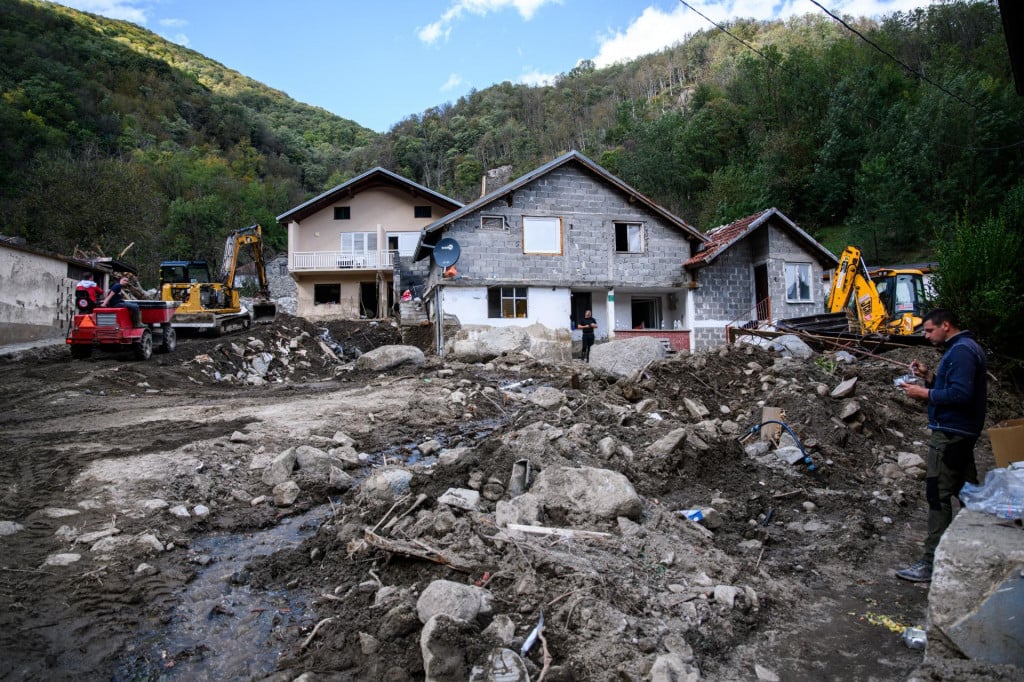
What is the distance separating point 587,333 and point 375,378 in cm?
611

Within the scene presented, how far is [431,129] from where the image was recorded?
73.6m

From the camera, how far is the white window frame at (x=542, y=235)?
841 inches

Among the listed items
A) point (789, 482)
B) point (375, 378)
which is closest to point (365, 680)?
point (789, 482)


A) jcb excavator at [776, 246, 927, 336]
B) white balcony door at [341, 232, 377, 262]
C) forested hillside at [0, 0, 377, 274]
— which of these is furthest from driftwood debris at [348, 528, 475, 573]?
forested hillside at [0, 0, 377, 274]

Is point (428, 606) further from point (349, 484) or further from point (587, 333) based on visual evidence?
point (587, 333)

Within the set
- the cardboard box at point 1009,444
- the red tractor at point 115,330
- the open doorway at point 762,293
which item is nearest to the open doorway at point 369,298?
the red tractor at point 115,330

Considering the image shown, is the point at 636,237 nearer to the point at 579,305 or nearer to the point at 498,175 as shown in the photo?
the point at 579,305

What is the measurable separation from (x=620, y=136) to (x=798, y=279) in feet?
138

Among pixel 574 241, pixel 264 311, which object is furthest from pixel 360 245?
pixel 574 241

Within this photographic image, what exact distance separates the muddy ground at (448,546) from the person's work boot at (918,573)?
0.16 meters

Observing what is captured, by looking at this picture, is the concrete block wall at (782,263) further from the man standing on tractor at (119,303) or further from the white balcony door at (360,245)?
the man standing on tractor at (119,303)

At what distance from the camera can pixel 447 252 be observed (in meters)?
20.5

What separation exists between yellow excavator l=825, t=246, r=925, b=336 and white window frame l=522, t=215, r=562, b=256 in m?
9.12

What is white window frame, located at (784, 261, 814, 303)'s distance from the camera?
852 inches
